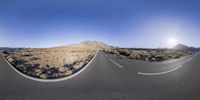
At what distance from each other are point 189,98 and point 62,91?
434cm

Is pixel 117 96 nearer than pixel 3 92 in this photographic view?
Yes

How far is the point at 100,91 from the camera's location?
32.0 feet

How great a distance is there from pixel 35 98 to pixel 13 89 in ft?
7.37

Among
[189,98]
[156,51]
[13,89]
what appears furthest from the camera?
[156,51]

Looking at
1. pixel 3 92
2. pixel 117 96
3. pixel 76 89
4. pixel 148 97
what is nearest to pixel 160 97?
pixel 148 97

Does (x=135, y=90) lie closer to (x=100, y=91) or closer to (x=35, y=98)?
(x=100, y=91)

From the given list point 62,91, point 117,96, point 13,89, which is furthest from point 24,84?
point 117,96

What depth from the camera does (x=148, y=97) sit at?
8.32 metres

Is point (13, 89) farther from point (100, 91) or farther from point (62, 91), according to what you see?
point (100, 91)

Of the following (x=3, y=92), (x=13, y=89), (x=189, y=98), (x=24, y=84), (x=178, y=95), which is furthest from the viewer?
(x=24, y=84)

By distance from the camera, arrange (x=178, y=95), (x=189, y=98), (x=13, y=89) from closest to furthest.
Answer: (x=189, y=98) < (x=178, y=95) < (x=13, y=89)

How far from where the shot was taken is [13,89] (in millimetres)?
10203

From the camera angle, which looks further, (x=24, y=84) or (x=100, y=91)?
(x=24, y=84)

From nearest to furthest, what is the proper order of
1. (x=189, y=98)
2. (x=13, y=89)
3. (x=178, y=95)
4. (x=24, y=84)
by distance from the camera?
(x=189, y=98)
(x=178, y=95)
(x=13, y=89)
(x=24, y=84)
